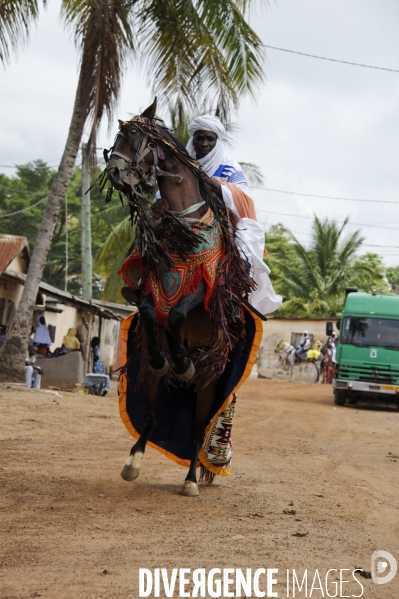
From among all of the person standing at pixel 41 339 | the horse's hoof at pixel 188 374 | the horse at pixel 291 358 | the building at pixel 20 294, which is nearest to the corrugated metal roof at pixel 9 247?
the building at pixel 20 294

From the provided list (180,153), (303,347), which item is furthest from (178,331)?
(303,347)

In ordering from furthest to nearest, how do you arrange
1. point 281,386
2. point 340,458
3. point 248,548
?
point 281,386
point 340,458
point 248,548

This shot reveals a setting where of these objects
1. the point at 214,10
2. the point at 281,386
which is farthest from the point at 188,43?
the point at 281,386

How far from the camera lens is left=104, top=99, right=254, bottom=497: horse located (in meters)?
5.48

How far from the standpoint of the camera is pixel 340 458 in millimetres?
9070

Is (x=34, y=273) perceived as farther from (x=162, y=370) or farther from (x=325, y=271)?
(x=325, y=271)

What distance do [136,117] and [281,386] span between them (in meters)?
24.7

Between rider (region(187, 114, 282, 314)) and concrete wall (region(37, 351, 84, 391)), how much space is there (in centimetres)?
1075

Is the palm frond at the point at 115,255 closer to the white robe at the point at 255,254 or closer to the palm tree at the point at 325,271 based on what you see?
the palm tree at the point at 325,271

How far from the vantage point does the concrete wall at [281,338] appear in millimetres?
36125

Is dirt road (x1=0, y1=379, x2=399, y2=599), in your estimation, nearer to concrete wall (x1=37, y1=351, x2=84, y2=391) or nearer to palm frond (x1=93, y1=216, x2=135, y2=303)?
concrete wall (x1=37, y1=351, x2=84, y2=391)

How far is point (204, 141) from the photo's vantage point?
6301 millimetres

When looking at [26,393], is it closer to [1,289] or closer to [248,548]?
[1,289]

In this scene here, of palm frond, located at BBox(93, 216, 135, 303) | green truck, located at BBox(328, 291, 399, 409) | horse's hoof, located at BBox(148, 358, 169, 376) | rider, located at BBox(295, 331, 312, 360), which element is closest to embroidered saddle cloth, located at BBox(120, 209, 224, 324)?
horse's hoof, located at BBox(148, 358, 169, 376)
